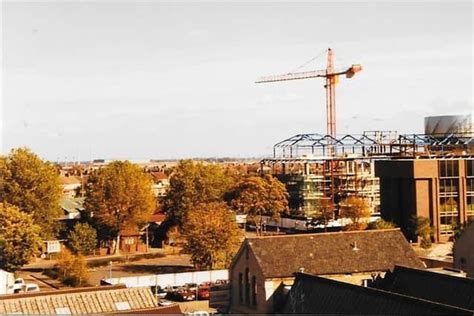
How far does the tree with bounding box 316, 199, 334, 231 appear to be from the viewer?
8650cm

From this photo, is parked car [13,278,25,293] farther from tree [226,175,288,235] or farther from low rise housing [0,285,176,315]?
tree [226,175,288,235]

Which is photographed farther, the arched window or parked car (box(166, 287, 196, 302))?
parked car (box(166, 287, 196, 302))

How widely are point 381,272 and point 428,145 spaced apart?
58.0 meters

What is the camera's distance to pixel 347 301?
2970 cm

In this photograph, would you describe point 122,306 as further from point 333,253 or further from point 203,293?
point 203,293

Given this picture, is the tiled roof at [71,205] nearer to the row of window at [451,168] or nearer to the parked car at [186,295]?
the parked car at [186,295]

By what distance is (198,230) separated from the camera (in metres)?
62.4

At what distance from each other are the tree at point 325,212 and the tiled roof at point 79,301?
184 ft

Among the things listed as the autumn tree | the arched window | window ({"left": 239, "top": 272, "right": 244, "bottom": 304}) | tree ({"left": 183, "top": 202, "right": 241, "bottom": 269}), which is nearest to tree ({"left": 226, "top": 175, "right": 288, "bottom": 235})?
the autumn tree

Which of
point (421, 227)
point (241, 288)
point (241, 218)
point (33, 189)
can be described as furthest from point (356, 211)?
point (241, 288)

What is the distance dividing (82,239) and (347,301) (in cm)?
4605

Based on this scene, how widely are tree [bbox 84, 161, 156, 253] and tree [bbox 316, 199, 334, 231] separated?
20.2 metres

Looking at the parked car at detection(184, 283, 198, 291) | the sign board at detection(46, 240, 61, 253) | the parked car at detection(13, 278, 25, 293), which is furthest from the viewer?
the sign board at detection(46, 240, 61, 253)

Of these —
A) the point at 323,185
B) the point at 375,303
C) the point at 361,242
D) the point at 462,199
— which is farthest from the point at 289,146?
the point at 375,303
